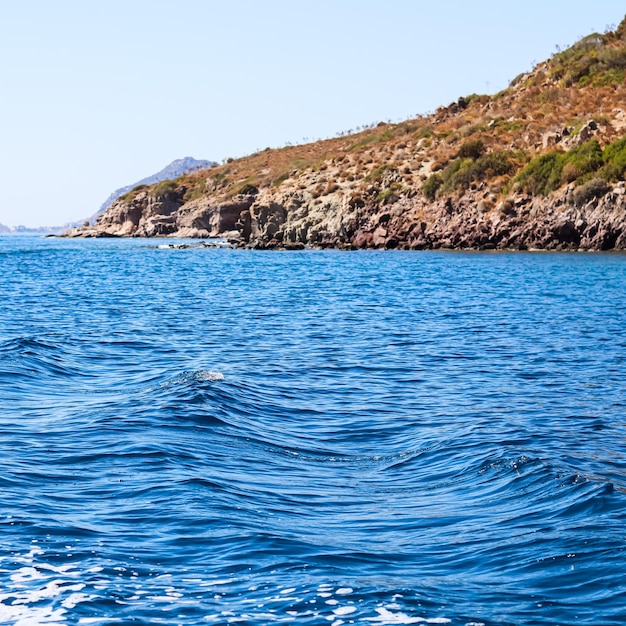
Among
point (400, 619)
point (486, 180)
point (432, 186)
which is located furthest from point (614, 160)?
point (400, 619)

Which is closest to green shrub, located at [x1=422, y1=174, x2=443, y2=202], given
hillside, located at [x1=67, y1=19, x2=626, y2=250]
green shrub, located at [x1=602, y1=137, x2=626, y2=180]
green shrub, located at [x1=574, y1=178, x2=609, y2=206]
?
hillside, located at [x1=67, y1=19, x2=626, y2=250]

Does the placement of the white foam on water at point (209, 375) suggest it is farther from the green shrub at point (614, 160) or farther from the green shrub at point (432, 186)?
the green shrub at point (432, 186)

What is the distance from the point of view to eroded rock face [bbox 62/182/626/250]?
65144mm

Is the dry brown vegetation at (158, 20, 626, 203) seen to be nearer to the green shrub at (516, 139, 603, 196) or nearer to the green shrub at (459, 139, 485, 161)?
the green shrub at (459, 139, 485, 161)

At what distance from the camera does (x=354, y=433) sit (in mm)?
14258

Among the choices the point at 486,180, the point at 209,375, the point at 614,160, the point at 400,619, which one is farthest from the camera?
the point at 486,180

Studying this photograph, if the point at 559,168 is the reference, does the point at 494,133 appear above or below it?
above

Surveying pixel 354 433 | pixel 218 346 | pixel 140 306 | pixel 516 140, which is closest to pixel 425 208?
pixel 516 140

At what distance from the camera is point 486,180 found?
78.9 m

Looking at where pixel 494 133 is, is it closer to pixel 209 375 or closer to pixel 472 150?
pixel 472 150

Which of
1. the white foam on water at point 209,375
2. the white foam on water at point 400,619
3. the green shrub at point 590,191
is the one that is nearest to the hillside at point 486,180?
the green shrub at point 590,191

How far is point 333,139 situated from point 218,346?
130m

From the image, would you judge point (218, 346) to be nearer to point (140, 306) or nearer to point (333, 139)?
point (140, 306)

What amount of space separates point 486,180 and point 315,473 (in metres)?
69.8
